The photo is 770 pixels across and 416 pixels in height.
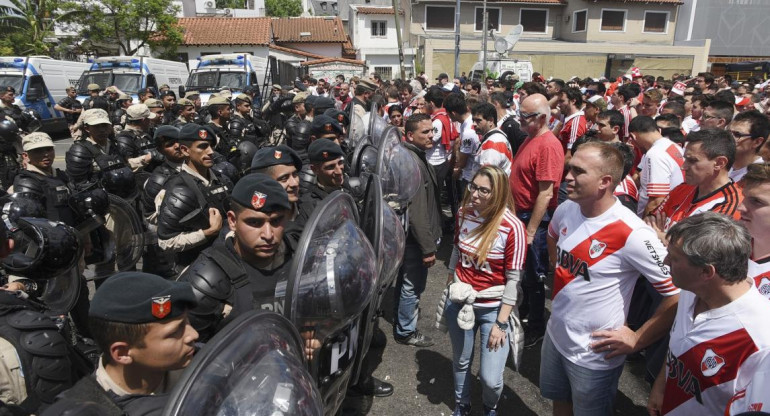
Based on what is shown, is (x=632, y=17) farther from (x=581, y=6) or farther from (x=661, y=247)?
(x=661, y=247)

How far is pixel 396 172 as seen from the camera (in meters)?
3.51

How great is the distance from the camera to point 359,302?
1989 millimetres

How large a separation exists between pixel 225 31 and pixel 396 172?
1508 inches

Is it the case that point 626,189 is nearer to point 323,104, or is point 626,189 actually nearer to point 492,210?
point 492,210

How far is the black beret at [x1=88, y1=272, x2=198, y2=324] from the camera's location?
153cm

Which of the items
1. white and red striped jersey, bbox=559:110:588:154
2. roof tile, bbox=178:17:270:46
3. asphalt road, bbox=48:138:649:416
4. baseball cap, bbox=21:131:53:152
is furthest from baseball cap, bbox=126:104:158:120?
roof tile, bbox=178:17:270:46

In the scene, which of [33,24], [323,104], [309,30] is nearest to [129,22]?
[33,24]

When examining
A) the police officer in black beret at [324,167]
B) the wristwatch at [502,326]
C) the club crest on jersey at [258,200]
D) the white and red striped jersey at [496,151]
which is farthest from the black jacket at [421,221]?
the club crest on jersey at [258,200]

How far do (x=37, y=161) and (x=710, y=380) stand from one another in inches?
194

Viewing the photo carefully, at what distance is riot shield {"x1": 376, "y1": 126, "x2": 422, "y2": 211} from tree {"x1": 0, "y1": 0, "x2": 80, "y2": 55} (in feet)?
100

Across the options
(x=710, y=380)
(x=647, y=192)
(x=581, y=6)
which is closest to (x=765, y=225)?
(x=710, y=380)

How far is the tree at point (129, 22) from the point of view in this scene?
2833 cm

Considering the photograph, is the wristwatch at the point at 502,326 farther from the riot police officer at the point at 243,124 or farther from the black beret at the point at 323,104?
the riot police officer at the point at 243,124

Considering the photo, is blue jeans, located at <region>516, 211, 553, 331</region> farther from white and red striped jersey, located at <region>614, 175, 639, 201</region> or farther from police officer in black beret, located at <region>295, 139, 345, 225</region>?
police officer in black beret, located at <region>295, 139, 345, 225</region>
